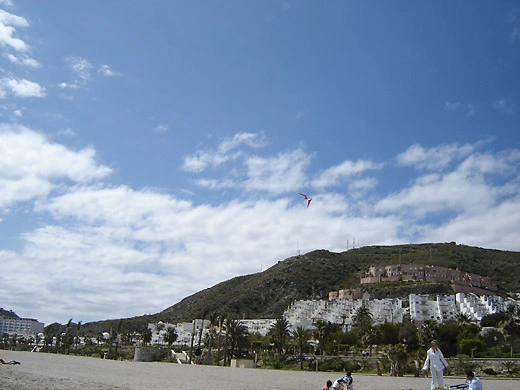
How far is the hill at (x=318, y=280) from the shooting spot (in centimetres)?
12975

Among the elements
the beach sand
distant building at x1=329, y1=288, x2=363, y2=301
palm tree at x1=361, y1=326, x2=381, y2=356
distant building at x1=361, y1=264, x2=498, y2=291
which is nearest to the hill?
distant building at x1=329, y1=288, x2=363, y2=301

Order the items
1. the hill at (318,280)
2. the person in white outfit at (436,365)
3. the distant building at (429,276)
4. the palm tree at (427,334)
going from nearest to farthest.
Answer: the person in white outfit at (436,365) → the palm tree at (427,334) → the hill at (318,280) → the distant building at (429,276)

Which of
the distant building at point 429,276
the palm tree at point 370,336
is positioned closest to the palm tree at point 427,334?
the palm tree at point 370,336

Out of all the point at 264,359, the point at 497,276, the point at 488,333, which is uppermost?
the point at 497,276

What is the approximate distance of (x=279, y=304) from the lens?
132000 mm

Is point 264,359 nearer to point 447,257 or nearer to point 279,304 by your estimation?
point 279,304

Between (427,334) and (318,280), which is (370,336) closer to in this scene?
(427,334)

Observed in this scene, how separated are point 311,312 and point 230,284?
5829 cm

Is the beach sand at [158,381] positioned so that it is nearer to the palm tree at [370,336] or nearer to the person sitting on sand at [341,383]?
the person sitting on sand at [341,383]

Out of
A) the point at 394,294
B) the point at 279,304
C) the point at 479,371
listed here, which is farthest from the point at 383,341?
the point at 279,304

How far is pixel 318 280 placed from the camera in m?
148

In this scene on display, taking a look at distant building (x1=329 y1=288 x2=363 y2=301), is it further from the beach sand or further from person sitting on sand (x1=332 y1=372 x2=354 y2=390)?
person sitting on sand (x1=332 y1=372 x2=354 y2=390)

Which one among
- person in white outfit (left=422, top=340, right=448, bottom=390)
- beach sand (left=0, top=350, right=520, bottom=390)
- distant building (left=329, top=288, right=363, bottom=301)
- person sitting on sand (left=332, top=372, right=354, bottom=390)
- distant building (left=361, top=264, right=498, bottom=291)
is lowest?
beach sand (left=0, top=350, right=520, bottom=390)

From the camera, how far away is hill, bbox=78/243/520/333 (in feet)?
426
